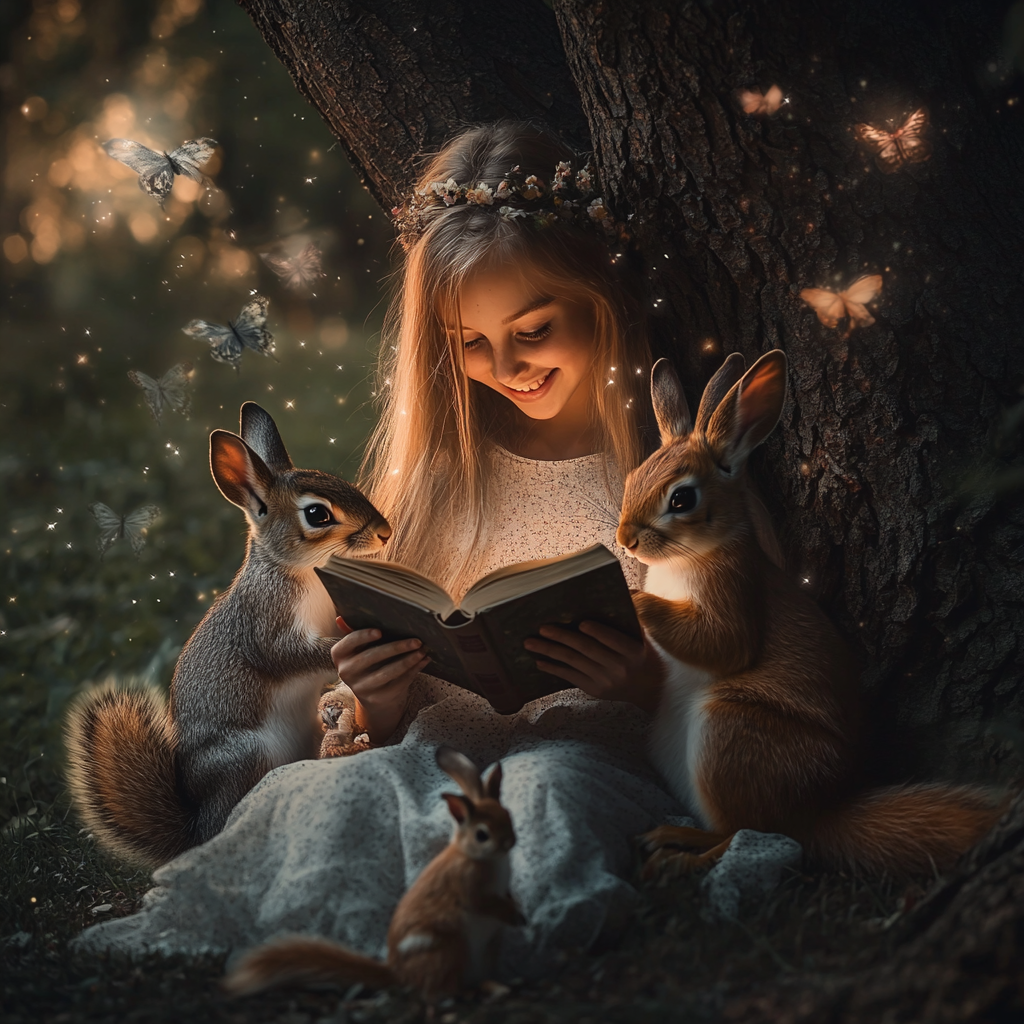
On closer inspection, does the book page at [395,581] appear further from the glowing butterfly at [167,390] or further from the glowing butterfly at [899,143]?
the glowing butterfly at [899,143]

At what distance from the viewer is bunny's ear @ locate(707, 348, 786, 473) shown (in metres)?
2.03

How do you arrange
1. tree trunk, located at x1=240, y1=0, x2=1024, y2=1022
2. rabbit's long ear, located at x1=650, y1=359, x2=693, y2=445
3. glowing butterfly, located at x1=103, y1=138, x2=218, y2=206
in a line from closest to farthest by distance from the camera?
→ tree trunk, located at x1=240, y1=0, x2=1024, y2=1022 < rabbit's long ear, located at x1=650, y1=359, x2=693, y2=445 < glowing butterfly, located at x1=103, y1=138, x2=218, y2=206

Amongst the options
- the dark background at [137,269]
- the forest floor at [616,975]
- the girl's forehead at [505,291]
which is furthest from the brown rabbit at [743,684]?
the dark background at [137,269]

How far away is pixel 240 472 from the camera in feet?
7.47

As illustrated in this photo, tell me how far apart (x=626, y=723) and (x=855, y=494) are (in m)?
0.81

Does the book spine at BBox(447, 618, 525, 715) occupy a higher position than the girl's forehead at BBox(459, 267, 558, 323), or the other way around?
the girl's forehead at BBox(459, 267, 558, 323)

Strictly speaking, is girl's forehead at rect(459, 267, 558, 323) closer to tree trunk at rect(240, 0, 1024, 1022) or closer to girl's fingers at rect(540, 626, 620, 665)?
tree trunk at rect(240, 0, 1024, 1022)

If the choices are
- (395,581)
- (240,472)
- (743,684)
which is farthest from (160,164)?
(743,684)

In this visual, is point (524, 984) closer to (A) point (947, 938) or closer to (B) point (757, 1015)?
(B) point (757, 1015)

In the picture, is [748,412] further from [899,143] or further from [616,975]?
[616,975]

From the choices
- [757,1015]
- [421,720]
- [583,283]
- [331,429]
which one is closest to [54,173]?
[331,429]

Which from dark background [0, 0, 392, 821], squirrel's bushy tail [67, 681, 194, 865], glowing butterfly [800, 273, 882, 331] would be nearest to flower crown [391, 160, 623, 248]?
glowing butterfly [800, 273, 882, 331]

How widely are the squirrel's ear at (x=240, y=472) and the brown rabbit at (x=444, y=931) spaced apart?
39.8 inches

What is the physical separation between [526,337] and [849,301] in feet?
2.70
